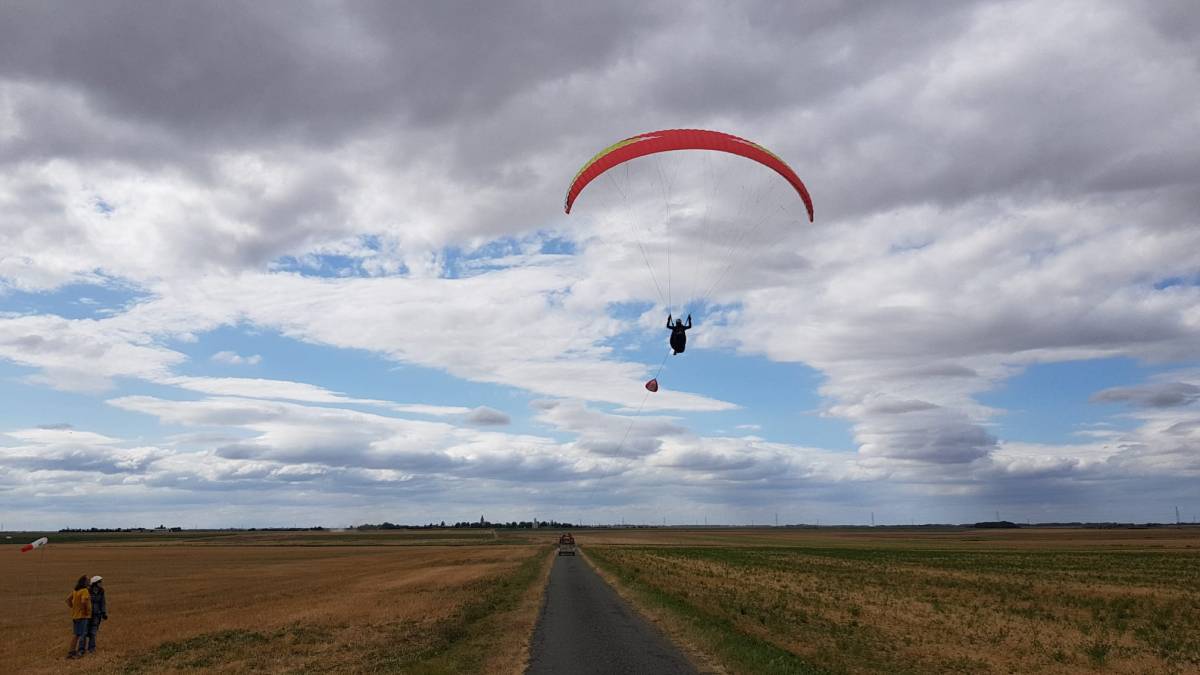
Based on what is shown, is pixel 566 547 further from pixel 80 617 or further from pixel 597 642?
pixel 597 642

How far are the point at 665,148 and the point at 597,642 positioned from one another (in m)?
16.8

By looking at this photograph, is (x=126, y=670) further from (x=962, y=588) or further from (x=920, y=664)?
(x=962, y=588)

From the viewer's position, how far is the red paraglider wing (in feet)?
95.3

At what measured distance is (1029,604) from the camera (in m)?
33.1

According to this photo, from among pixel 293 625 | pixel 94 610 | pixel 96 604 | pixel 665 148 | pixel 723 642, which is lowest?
pixel 293 625

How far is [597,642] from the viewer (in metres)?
20.6

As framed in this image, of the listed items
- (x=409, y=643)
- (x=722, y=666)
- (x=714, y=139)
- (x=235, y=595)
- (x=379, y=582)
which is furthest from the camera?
(x=379, y=582)

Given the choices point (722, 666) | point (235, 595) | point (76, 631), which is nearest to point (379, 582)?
point (235, 595)

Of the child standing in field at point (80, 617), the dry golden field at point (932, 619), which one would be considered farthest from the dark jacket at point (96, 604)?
the dry golden field at point (932, 619)

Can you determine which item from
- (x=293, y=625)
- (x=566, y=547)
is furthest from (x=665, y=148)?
(x=566, y=547)

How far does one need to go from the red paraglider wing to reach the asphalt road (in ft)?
47.3

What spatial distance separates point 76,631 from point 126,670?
404cm

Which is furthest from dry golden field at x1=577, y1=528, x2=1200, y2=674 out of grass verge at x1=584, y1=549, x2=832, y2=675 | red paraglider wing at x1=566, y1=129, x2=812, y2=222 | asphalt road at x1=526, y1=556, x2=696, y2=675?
red paraglider wing at x1=566, y1=129, x2=812, y2=222

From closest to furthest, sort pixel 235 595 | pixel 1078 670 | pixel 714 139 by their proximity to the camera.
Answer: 1. pixel 1078 670
2. pixel 714 139
3. pixel 235 595
